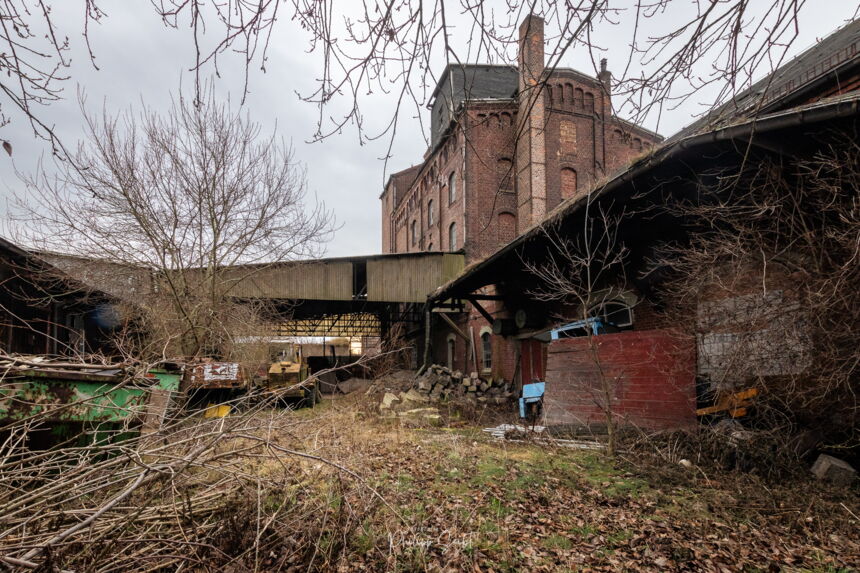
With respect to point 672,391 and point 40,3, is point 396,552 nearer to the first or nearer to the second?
point 40,3

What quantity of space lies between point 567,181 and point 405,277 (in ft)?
28.9

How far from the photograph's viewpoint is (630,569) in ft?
10.8

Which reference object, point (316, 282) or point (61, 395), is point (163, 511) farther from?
point (316, 282)

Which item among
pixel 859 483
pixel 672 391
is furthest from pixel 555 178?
pixel 859 483

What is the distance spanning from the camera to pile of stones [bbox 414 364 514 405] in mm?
14030

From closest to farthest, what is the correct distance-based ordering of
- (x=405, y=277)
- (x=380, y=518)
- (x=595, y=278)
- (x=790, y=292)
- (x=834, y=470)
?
(x=380, y=518) < (x=834, y=470) < (x=790, y=292) < (x=595, y=278) < (x=405, y=277)

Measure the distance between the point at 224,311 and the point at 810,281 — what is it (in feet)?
39.1

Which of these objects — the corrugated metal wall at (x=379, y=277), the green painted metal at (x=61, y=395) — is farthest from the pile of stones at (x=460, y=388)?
the green painted metal at (x=61, y=395)

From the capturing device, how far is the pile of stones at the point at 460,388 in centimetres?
1403

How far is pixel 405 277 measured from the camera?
20859 millimetres

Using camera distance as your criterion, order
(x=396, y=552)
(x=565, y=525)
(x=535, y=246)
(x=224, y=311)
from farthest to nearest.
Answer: (x=224, y=311) → (x=535, y=246) → (x=565, y=525) → (x=396, y=552)

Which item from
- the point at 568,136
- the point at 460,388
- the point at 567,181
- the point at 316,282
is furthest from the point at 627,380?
the point at 568,136

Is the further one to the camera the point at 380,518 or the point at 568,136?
the point at 568,136

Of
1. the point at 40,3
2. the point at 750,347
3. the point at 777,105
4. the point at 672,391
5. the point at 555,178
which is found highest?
the point at 555,178
